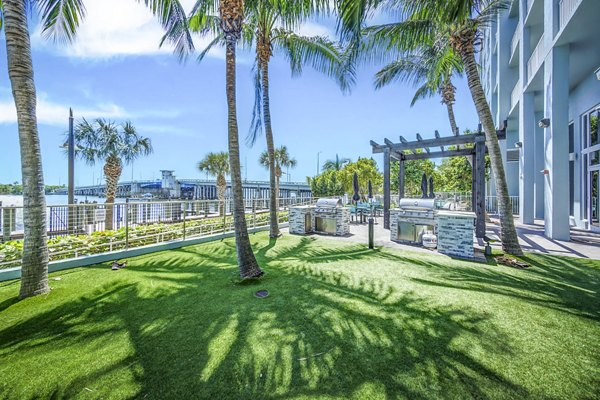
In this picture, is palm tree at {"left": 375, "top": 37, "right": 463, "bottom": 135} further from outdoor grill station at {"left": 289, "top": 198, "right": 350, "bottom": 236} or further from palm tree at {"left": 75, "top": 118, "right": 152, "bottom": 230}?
palm tree at {"left": 75, "top": 118, "right": 152, "bottom": 230}

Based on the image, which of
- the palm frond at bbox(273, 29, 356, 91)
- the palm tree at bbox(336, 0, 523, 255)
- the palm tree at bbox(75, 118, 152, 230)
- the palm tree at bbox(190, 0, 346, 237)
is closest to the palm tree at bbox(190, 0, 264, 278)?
the palm tree at bbox(336, 0, 523, 255)

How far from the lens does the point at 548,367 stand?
221 cm

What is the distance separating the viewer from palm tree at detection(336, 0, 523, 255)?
4887 millimetres

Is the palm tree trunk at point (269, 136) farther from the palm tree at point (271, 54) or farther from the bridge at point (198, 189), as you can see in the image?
the bridge at point (198, 189)

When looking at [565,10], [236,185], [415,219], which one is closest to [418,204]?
[415,219]

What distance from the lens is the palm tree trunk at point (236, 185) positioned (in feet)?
15.1

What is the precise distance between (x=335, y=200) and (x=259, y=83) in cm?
514

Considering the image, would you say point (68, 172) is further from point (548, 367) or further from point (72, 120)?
point (548, 367)

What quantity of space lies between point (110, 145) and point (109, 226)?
8930 mm

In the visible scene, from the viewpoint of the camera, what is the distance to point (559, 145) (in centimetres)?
753

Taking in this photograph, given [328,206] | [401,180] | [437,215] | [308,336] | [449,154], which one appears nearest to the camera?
[308,336]

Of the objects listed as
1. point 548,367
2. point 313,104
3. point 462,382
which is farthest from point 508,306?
point 313,104

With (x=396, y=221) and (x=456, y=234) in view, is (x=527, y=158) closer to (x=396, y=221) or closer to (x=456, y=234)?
(x=396, y=221)

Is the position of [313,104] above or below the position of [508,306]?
above
